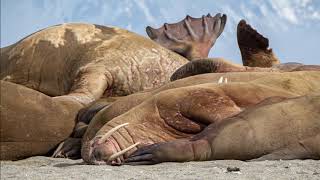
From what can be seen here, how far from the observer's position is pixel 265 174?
3322 mm

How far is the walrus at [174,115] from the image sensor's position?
4570 mm

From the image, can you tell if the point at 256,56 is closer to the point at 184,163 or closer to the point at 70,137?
the point at 70,137

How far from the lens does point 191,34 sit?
461 inches

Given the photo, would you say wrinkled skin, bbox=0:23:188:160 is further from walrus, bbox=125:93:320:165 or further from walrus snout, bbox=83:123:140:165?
walrus, bbox=125:93:320:165

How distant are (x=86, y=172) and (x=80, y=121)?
2.66m

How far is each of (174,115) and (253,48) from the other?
488cm

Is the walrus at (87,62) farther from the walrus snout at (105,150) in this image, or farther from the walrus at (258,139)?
the walrus at (258,139)

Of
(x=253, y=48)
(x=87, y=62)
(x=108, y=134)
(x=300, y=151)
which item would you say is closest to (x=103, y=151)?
(x=108, y=134)

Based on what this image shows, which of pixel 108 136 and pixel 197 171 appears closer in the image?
pixel 197 171

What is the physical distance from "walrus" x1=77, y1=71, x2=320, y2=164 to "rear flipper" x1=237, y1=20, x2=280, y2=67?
169 inches

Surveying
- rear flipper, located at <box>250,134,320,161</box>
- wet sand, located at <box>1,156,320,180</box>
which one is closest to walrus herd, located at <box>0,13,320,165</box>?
rear flipper, located at <box>250,134,320,161</box>

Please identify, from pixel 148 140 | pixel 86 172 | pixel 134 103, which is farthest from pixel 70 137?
pixel 86 172

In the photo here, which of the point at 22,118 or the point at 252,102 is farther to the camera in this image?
the point at 22,118

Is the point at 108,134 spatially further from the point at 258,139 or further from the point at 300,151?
the point at 300,151
